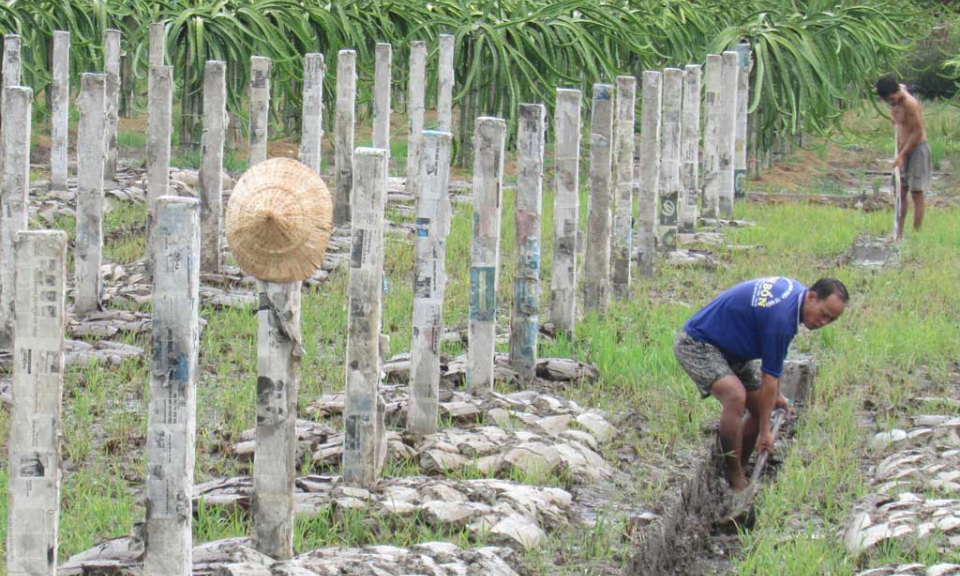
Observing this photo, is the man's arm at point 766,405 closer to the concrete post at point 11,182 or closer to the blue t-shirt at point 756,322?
the blue t-shirt at point 756,322

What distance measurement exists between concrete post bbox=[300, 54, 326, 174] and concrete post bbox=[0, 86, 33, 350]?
8.87 feet

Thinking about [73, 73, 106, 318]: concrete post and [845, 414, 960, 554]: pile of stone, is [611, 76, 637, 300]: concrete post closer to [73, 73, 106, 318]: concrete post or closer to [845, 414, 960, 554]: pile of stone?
[845, 414, 960, 554]: pile of stone

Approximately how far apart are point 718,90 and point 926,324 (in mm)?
4381

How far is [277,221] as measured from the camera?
4395 mm

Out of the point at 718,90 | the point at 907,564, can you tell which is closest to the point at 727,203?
the point at 718,90

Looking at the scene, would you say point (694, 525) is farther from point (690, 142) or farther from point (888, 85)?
point (690, 142)

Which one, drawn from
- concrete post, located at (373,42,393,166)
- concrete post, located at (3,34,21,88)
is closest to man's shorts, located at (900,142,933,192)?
concrete post, located at (373,42,393,166)

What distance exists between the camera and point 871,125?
Result: 20047mm

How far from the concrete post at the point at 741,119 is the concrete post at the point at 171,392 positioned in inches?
413

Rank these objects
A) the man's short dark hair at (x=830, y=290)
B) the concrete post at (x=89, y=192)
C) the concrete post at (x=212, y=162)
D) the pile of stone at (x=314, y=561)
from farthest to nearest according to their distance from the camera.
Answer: the concrete post at (x=212, y=162) < the concrete post at (x=89, y=192) < the man's short dark hair at (x=830, y=290) < the pile of stone at (x=314, y=561)

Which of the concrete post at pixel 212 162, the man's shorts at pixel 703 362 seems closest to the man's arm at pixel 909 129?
the concrete post at pixel 212 162

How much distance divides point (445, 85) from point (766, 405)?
662cm

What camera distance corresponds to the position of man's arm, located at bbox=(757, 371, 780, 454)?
612 cm

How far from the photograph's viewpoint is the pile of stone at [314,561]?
14.3ft
